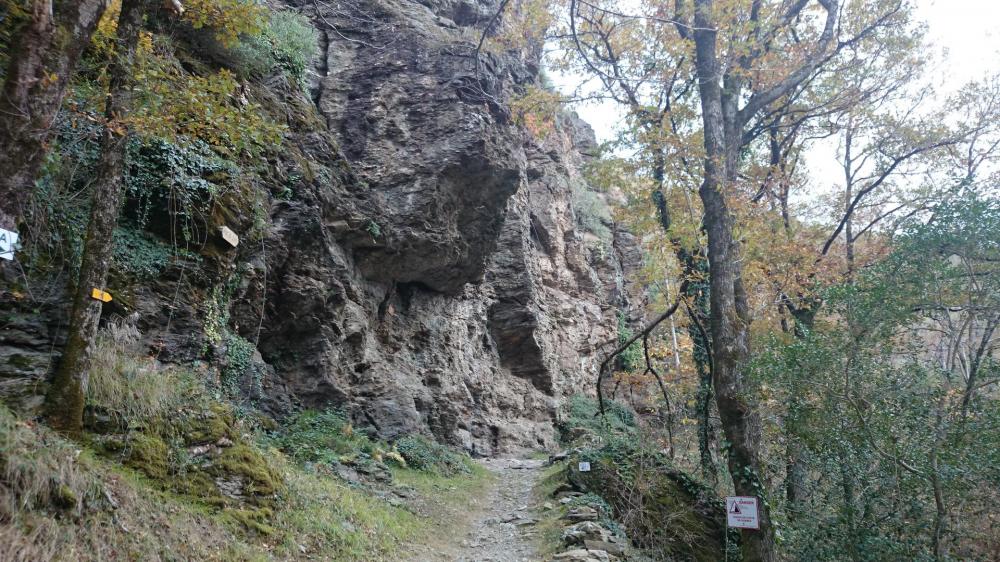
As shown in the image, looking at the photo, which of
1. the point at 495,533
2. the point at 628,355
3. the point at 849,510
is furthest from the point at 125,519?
the point at 628,355

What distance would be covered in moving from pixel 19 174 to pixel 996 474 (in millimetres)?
10123

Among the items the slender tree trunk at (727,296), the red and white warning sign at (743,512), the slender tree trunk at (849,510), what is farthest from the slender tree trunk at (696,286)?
the red and white warning sign at (743,512)

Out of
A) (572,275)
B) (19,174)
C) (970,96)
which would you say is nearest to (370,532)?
(19,174)

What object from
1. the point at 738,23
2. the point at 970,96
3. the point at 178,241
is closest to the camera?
the point at 178,241

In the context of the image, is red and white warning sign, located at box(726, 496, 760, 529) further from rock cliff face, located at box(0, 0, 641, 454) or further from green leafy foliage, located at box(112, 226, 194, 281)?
green leafy foliage, located at box(112, 226, 194, 281)

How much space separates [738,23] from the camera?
9.31 meters

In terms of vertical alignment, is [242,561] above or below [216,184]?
below

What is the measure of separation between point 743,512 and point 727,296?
9.62ft

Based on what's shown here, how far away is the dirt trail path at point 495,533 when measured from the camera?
7.25 m

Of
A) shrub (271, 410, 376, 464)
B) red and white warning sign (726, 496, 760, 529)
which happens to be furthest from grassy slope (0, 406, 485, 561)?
red and white warning sign (726, 496, 760, 529)

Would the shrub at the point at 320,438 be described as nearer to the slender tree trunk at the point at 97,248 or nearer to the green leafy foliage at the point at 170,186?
the green leafy foliage at the point at 170,186

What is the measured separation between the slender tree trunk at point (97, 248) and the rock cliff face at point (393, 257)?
909mm

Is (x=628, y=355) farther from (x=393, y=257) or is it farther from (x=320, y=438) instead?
(x=320, y=438)

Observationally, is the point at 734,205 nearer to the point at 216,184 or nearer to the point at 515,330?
the point at 216,184
